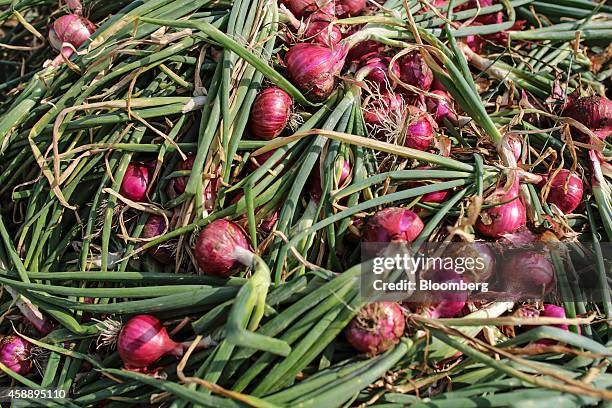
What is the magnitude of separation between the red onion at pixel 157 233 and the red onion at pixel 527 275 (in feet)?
2.49

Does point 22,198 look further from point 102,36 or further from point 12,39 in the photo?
point 12,39

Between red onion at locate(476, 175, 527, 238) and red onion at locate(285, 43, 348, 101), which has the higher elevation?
red onion at locate(285, 43, 348, 101)

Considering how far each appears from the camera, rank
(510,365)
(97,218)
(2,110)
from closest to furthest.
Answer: (510,365)
(97,218)
(2,110)

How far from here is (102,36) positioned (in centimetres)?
151

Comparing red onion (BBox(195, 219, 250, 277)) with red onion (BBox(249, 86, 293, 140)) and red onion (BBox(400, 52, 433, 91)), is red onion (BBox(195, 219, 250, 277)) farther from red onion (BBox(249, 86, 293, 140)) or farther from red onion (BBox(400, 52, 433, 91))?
red onion (BBox(400, 52, 433, 91))

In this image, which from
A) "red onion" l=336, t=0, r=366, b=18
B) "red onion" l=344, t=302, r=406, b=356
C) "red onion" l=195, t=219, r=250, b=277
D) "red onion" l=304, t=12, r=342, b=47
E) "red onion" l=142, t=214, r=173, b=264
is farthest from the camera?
"red onion" l=336, t=0, r=366, b=18

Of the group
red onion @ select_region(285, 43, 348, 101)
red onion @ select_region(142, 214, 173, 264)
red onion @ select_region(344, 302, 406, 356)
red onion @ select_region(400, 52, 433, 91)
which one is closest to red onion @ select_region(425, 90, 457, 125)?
red onion @ select_region(400, 52, 433, 91)

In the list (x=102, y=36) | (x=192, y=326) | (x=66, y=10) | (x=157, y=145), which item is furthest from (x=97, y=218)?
Answer: (x=66, y=10)

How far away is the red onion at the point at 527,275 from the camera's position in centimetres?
125

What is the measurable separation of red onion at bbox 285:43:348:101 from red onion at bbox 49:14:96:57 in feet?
2.05

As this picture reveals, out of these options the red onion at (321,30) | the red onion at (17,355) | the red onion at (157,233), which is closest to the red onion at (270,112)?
the red onion at (321,30)

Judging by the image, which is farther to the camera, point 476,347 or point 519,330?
point 519,330

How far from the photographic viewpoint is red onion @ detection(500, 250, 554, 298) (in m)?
1.25

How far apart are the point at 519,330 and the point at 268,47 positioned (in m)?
0.89
